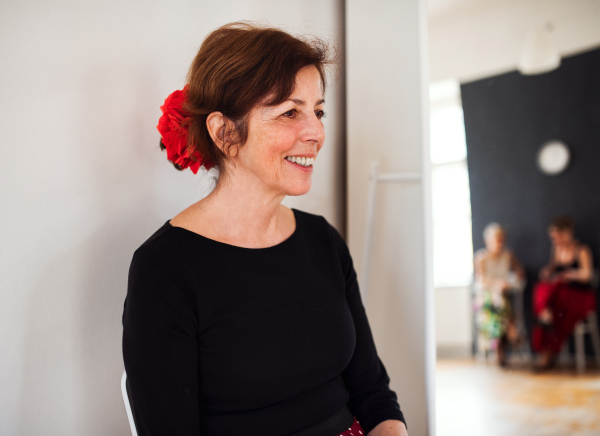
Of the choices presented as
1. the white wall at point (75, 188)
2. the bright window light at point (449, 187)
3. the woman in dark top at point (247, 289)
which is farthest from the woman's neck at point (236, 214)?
the bright window light at point (449, 187)

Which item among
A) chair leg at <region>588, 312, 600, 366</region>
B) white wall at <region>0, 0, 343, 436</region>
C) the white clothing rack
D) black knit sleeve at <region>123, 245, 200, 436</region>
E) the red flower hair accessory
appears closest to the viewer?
black knit sleeve at <region>123, 245, 200, 436</region>

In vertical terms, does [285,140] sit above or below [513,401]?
above

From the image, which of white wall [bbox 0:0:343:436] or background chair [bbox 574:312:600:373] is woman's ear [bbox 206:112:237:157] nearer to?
white wall [bbox 0:0:343:436]

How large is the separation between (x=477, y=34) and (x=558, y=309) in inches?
38.0

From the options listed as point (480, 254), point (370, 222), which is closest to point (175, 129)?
point (370, 222)

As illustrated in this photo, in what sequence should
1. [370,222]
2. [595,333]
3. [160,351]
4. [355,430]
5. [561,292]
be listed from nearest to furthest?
[160,351] < [355,430] < [595,333] < [561,292] < [370,222]

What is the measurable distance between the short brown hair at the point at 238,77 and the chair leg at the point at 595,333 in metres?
1.16

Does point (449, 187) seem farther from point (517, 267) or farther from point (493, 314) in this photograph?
point (493, 314)

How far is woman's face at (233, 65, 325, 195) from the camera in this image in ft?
3.48

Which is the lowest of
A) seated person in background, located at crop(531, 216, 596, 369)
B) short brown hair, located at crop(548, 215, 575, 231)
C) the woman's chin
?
seated person in background, located at crop(531, 216, 596, 369)

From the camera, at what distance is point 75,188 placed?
1.08 m

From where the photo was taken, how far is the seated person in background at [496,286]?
1464mm

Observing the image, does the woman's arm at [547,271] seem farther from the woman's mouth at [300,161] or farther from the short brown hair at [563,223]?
the woman's mouth at [300,161]

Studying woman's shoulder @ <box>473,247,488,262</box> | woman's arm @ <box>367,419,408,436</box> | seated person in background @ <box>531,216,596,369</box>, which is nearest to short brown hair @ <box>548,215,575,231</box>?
seated person in background @ <box>531,216,596,369</box>
